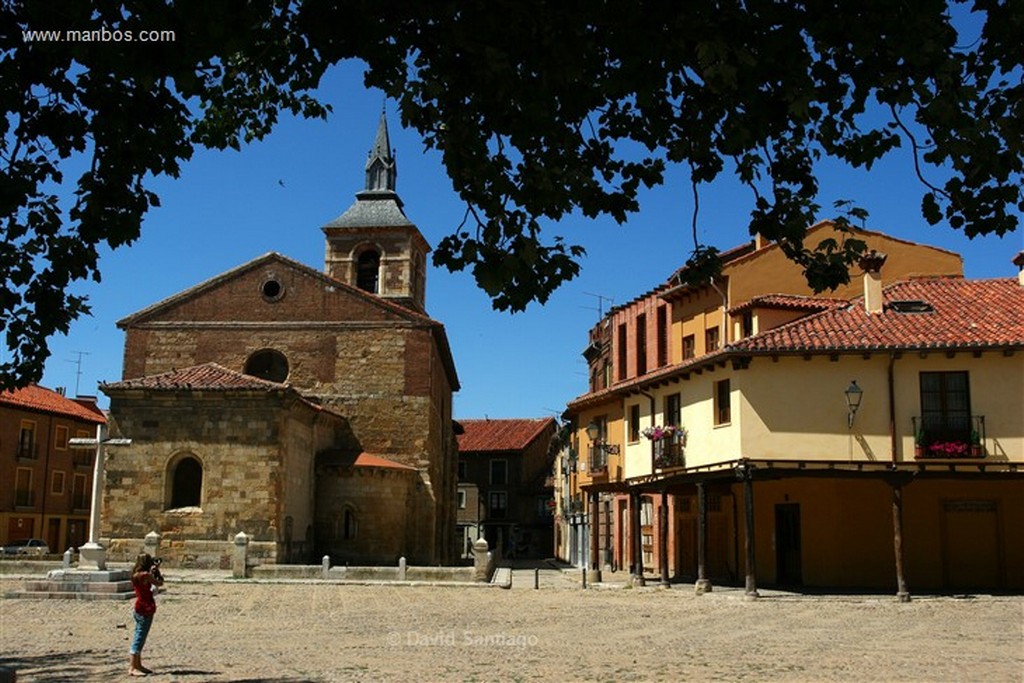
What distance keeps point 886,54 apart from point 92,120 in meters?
5.38

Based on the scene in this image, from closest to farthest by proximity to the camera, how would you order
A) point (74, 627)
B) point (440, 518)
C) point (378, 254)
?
1. point (74, 627)
2. point (440, 518)
3. point (378, 254)

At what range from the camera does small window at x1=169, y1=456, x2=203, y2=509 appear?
2744 centimetres

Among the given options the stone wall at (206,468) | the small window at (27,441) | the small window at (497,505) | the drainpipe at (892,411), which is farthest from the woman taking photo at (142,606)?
the small window at (497,505)

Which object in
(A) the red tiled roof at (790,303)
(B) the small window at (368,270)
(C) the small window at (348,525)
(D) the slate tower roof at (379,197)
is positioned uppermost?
(D) the slate tower roof at (379,197)

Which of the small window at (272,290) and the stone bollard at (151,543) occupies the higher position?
the small window at (272,290)

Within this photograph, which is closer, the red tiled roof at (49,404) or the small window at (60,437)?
the red tiled roof at (49,404)

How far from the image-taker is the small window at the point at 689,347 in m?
27.8

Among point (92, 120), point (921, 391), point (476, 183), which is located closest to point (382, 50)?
point (476, 183)

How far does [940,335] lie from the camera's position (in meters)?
21.2

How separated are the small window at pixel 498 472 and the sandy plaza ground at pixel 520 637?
42.6 m

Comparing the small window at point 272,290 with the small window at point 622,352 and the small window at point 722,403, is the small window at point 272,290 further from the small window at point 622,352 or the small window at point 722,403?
the small window at point 722,403

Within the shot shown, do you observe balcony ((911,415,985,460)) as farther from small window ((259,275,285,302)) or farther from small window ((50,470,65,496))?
small window ((50,470,65,496))

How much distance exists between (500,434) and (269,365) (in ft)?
110

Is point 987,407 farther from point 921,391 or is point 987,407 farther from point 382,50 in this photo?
point 382,50
